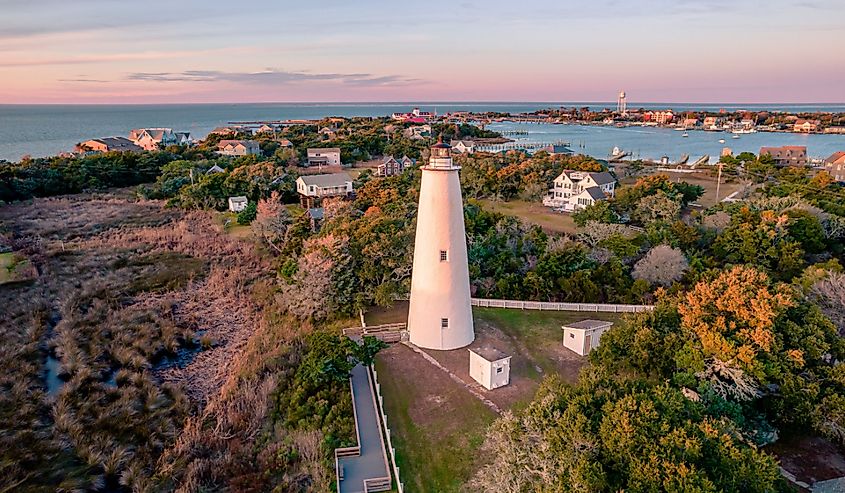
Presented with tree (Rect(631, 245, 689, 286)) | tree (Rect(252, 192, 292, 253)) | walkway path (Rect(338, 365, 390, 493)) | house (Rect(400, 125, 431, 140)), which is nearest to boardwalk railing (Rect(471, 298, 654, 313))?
tree (Rect(631, 245, 689, 286))

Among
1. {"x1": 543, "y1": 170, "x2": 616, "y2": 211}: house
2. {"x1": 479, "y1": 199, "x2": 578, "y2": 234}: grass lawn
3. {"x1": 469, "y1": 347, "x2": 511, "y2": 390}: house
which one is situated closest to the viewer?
{"x1": 469, "y1": 347, "x2": 511, "y2": 390}: house

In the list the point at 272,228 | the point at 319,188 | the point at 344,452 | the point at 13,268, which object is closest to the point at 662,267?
the point at 344,452

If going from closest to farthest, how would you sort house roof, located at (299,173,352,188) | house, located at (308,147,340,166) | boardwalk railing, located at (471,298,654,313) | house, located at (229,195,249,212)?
boardwalk railing, located at (471,298,654,313) < house, located at (229,195,249,212) < house roof, located at (299,173,352,188) < house, located at (308,147,340,166)

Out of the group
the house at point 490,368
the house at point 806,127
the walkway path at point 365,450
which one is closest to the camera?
the walkway path at point 365,450

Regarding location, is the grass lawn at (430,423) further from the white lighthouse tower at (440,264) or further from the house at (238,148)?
the house at (238,148)

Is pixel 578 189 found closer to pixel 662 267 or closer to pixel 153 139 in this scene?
pixel 662 267

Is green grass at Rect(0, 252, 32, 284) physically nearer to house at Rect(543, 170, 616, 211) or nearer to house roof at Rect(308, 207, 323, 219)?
house roof at Rect(308, 207, 323, 219)

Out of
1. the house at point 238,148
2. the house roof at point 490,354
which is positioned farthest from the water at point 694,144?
the house roof at point 490,354
